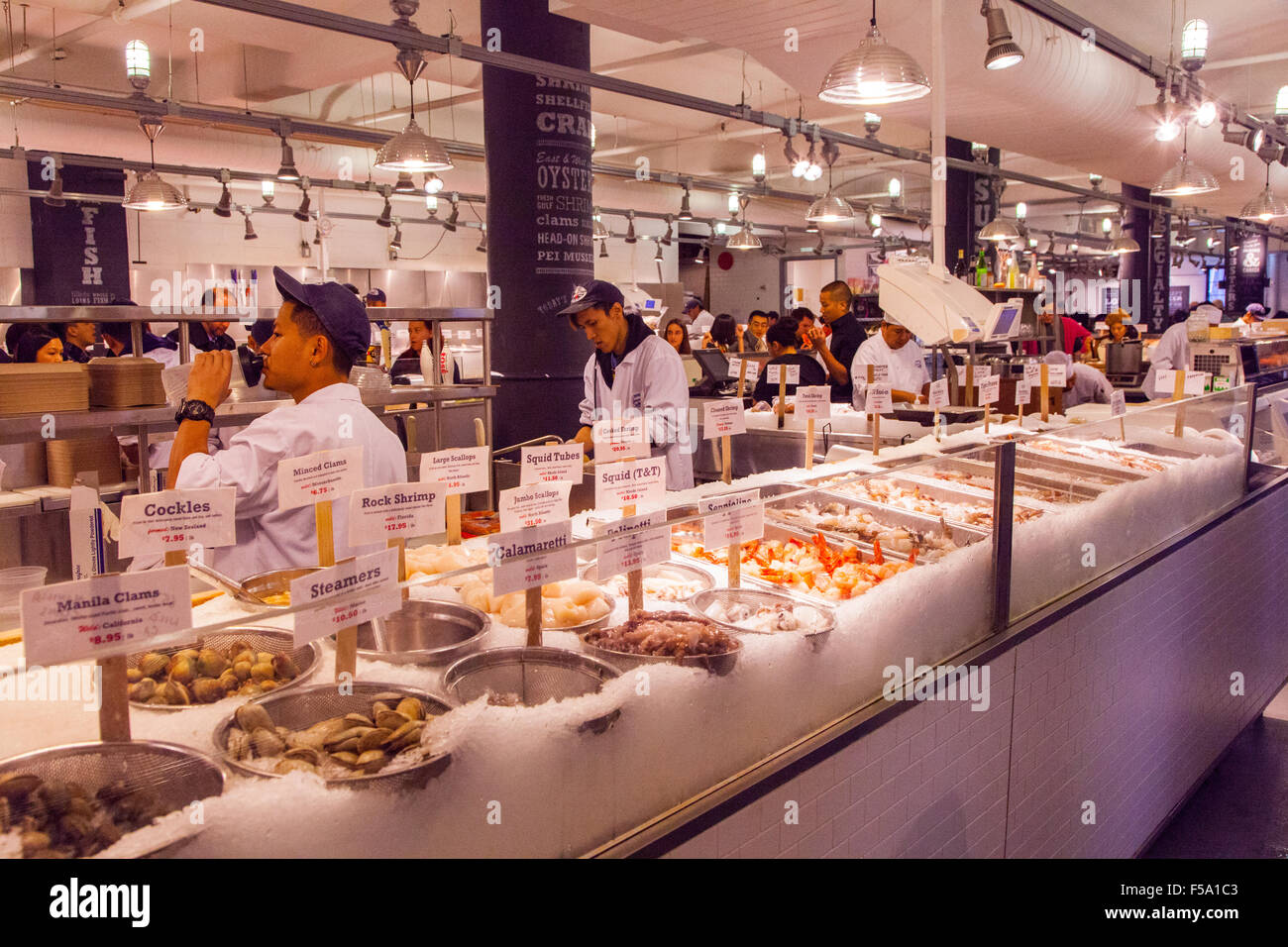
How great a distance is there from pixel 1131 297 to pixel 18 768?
56.6ft

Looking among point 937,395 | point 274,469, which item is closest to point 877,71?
point 937,395

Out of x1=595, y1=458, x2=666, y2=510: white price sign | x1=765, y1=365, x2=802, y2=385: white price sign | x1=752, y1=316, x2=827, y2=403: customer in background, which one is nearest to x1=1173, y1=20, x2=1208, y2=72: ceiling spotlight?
x1=752, y1=316, x2=827, y2=403: customer in background

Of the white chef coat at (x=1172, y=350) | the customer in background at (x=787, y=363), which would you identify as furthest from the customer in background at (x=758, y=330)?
the customer in background at (x=787, y=363)

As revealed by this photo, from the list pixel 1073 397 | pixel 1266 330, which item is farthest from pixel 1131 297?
pixel 1073 397

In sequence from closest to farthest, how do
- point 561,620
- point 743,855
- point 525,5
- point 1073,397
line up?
point 743,855 < point 561,620 < point 525,5 < point 1073,397

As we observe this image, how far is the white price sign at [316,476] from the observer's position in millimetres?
1706

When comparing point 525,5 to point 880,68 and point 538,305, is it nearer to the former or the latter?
point 538,305

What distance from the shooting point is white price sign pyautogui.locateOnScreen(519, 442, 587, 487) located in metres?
2.21

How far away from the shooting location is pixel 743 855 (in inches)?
67.6

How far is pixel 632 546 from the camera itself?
5.72 feet

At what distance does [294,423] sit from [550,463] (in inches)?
27.0

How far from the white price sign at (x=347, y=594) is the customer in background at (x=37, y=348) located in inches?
256

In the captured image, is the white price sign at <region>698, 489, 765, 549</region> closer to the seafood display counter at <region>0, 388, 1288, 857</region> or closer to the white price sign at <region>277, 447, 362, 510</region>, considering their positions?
the seafood display counter at <region>0, 388, 1288, 857</region>

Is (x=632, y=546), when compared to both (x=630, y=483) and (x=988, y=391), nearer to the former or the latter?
(x=630, y=483)
